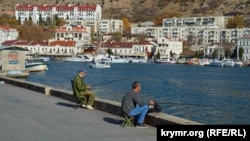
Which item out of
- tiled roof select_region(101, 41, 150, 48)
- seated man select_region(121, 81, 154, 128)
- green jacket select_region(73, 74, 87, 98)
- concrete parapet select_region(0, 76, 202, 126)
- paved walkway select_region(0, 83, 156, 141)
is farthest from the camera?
tiled roof select_region(101, 41, 150, 48)

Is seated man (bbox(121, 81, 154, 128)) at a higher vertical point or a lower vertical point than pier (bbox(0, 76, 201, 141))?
higher

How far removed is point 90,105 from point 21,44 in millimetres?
160858

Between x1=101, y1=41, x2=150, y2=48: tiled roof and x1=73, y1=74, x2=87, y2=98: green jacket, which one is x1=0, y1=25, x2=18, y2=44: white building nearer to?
x1=101, y1=41, x2=150, y2=48: tiled roof

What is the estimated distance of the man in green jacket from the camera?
16.2m

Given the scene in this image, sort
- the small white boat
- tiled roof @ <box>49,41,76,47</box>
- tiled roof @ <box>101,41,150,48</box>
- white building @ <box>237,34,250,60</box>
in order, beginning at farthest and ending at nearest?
tiled roof @ <box>49,41,76,47</box> < tiled roof @ <box>101,41,150,48</box> < white building @ <box>237,34,250,60</box> < the small white boat

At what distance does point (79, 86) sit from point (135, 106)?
12.2 feet

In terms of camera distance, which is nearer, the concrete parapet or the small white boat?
the concrete parapet

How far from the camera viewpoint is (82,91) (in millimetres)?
16375

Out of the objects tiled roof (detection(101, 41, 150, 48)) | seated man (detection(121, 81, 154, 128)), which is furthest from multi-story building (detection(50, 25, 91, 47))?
seated man (detection(121, 81, 154, 128))

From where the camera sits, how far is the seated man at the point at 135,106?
1270 centimetres

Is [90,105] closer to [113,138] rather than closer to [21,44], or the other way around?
[113,138]

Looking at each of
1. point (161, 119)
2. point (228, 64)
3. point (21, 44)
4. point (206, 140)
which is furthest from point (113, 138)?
point (21, 44)

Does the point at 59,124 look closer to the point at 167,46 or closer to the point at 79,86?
the point at 79,86

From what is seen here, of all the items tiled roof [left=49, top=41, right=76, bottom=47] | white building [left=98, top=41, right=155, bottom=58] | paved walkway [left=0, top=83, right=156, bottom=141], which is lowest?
white building [left=98, top=41, right=155, bottom=58]
